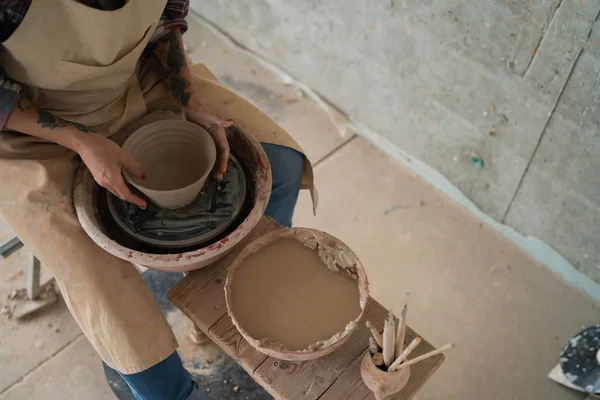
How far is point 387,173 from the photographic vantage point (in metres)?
2.32

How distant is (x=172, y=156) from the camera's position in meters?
1.41

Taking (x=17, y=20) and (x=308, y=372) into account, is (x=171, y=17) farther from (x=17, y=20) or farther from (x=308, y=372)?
(x=308, y=372)

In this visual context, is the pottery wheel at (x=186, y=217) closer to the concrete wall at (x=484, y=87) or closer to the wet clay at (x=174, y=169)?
the wet clay at (x=174, y=169)

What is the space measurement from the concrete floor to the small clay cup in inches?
27.8

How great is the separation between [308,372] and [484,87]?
1080mm

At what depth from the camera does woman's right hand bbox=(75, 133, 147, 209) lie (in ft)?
3.99

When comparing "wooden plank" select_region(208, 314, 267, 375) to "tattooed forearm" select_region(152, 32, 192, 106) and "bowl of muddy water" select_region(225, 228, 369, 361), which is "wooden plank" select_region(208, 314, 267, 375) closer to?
"bowl of muddy water" select_region(225, 228, 369, 361)

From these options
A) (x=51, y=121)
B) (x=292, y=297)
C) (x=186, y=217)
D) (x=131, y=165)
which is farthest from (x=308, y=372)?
(x=51, y=121)

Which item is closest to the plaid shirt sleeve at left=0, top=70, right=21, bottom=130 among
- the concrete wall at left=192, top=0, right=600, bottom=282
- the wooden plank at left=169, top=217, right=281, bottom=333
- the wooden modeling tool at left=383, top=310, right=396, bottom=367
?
the wooden plank at left=169, top=217, right=281, bottom=333

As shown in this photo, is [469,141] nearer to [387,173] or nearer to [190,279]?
[387,173]

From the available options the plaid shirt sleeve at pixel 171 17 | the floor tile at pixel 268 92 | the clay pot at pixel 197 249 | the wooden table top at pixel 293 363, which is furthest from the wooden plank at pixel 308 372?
the floor tile at pixel 268 92

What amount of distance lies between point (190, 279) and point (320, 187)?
1062 millimetres

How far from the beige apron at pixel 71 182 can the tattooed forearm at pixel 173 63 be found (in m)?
0.15

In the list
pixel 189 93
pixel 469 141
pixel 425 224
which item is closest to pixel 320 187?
pixel 425 224
